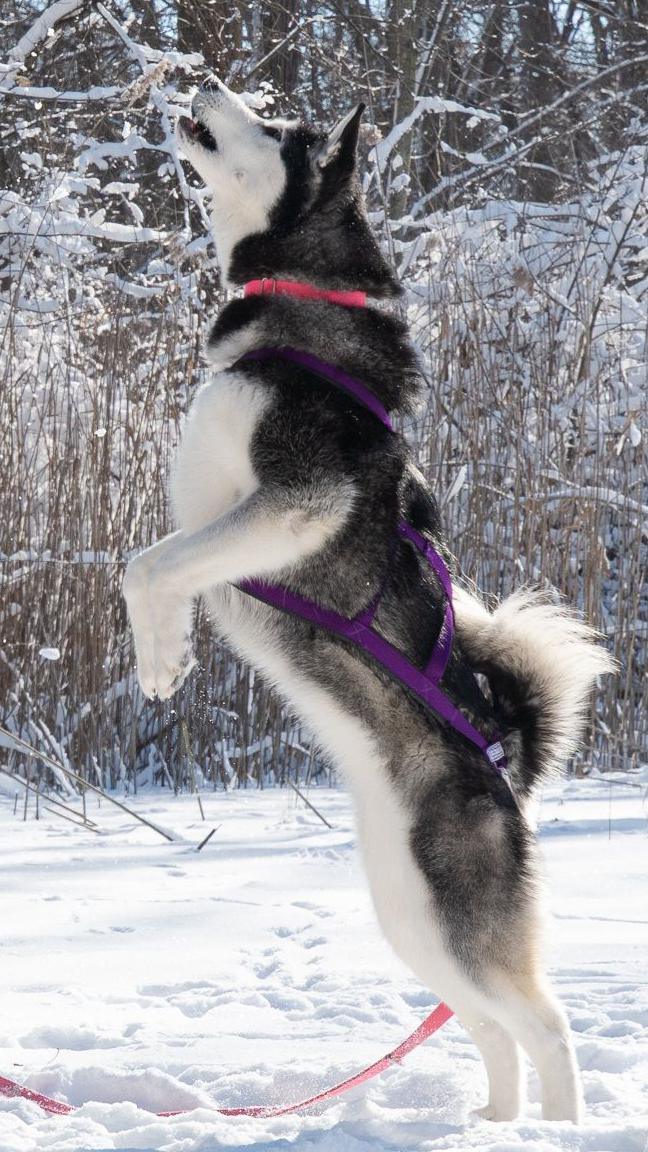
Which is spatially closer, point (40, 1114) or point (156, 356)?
point (40, 1114)

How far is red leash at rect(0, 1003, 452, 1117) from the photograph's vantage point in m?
1.92

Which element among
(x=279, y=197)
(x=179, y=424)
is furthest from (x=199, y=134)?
(x=179, y=424)

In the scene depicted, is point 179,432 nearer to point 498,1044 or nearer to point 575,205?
point 575,205

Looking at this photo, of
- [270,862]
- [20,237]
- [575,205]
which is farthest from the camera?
[575,205]

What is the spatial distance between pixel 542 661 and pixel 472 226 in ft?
13.0

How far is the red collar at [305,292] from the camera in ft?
7.72

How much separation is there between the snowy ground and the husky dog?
23cm

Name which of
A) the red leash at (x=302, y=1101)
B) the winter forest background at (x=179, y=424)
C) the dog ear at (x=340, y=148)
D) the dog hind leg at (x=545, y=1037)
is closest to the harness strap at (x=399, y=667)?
the dog hind leg at (x=545, y=1037)

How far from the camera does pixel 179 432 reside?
4.80m

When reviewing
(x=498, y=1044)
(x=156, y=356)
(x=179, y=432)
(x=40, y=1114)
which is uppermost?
(x=156, y=356)

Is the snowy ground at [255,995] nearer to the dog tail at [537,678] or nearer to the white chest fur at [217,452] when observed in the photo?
the dog tail at [537,678]

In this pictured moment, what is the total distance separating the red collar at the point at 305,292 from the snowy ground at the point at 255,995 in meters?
1.26

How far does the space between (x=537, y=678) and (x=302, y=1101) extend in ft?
2.79

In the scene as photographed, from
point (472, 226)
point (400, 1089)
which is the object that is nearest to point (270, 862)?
point (400, 1089)
